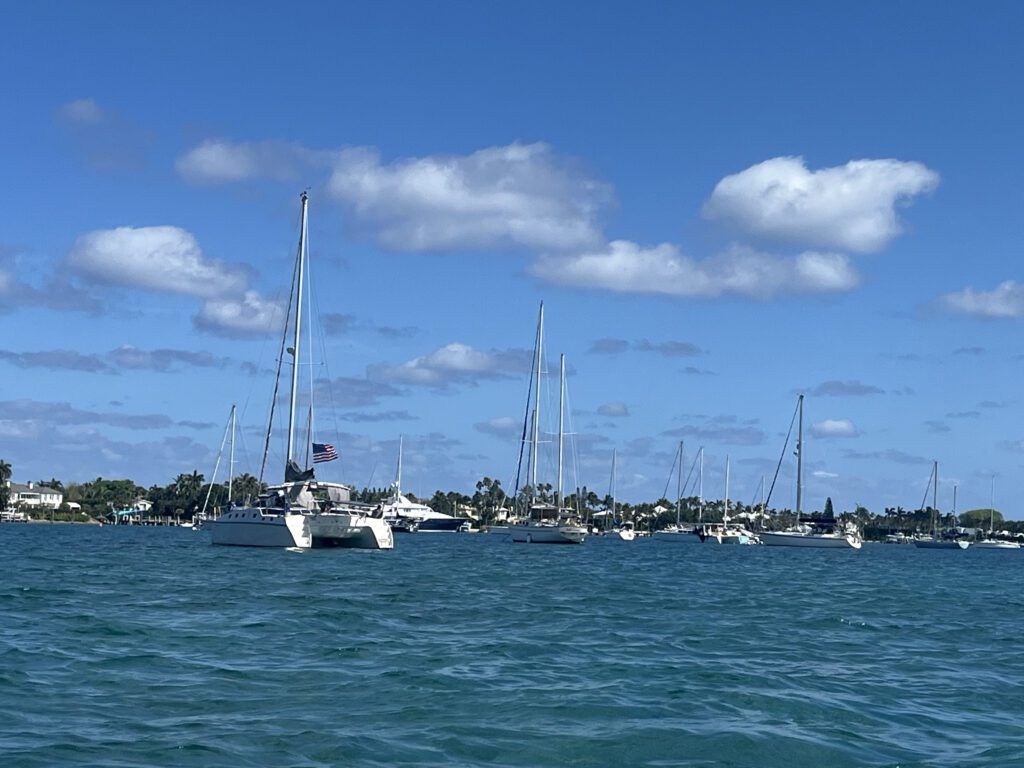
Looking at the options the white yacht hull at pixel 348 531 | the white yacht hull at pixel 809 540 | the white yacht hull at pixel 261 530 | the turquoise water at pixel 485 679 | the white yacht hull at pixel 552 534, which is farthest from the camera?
the white yacht hull at pixel 809 540

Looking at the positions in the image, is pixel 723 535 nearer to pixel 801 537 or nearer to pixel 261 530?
pixel 801 537

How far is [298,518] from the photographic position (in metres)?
74.7

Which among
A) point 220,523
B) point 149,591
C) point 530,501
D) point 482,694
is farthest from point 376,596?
point 530,501

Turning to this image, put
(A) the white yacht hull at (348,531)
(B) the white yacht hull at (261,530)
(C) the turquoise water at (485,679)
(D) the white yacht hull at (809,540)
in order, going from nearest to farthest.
Result: 1. (C) the turquoise water at (485,679)
2. (B) the white yacht hull at (261,530)
3. (A) the white yacht hull at (348,531)
4. (D) the white yacht hull at (809,540)

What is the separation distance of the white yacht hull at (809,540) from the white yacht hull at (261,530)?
268 ft

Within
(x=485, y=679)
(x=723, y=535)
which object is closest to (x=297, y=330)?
(x=485, y=679)

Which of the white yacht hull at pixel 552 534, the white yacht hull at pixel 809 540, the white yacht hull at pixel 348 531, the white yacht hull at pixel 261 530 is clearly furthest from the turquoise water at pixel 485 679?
the white yacht hull at pixel 809 540

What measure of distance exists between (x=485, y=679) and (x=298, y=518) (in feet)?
174

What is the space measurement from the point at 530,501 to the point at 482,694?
108412 millimetres

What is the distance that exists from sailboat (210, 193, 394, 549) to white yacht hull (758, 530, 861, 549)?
73471 millimetres

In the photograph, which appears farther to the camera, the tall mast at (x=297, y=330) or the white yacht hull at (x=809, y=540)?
the white yacht hull at (x=809, y=540)

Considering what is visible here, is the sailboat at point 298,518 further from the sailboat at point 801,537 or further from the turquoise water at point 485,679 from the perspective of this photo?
the sailboat at point 801,537

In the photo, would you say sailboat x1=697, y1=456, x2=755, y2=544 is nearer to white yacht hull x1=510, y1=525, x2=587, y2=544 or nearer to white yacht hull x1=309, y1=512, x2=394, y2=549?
white yacht hull x1=510, y1=525, x2=587, y2=544

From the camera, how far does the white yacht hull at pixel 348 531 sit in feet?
251
